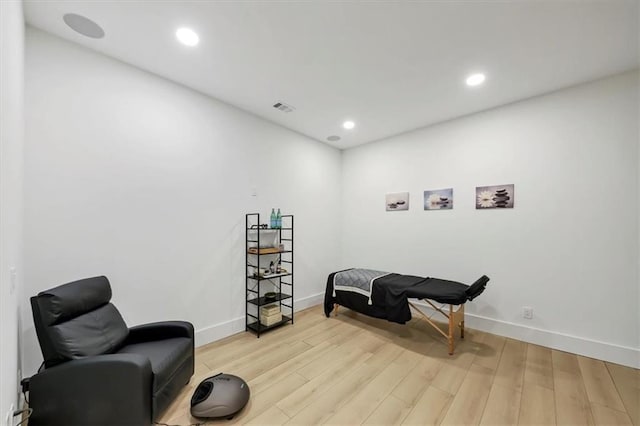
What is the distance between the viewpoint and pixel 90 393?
1565 mm

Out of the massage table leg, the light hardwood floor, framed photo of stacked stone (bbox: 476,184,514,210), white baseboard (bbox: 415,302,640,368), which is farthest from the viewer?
framed photo of stacked stone (bbox: 476,184,514,210)

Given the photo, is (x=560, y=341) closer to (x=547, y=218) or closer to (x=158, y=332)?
(x=547, y=218)

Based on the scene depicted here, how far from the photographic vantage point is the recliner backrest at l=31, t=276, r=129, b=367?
5.33ft

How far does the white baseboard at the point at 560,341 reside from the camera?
2515mm

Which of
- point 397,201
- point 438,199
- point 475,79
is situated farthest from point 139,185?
point 438,199

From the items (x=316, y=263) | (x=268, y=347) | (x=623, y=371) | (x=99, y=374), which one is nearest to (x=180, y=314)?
(x=268, y=347)

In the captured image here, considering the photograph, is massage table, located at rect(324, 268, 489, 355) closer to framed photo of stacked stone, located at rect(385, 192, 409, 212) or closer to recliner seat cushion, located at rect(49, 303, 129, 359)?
framed photo of stacked stone, located at rect(385, 192, 409, 212)

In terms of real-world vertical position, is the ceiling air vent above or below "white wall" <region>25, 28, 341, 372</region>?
above

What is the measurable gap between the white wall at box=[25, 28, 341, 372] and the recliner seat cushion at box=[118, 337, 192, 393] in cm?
55

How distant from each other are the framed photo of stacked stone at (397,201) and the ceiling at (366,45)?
57.5 inches

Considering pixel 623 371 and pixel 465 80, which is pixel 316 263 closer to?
pixel 465 80

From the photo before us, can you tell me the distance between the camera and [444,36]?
209cm

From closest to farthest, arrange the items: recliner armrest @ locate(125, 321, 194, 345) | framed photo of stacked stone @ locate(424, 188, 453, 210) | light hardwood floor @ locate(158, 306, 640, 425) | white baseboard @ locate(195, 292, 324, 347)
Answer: light hardwood floor @ locate(158, 306, 640, 425), recliner armrest @ locate(125, 321, 194, 345), white baseboard @ locate(195, 292, 324, 347), framed photo of stacked stone @ locate(424, 188, 453, 210)

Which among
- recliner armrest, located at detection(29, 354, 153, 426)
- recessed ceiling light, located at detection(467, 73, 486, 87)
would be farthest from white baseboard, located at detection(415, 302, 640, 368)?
recliner armrest, located at detection(29, 354, 153, 426)
